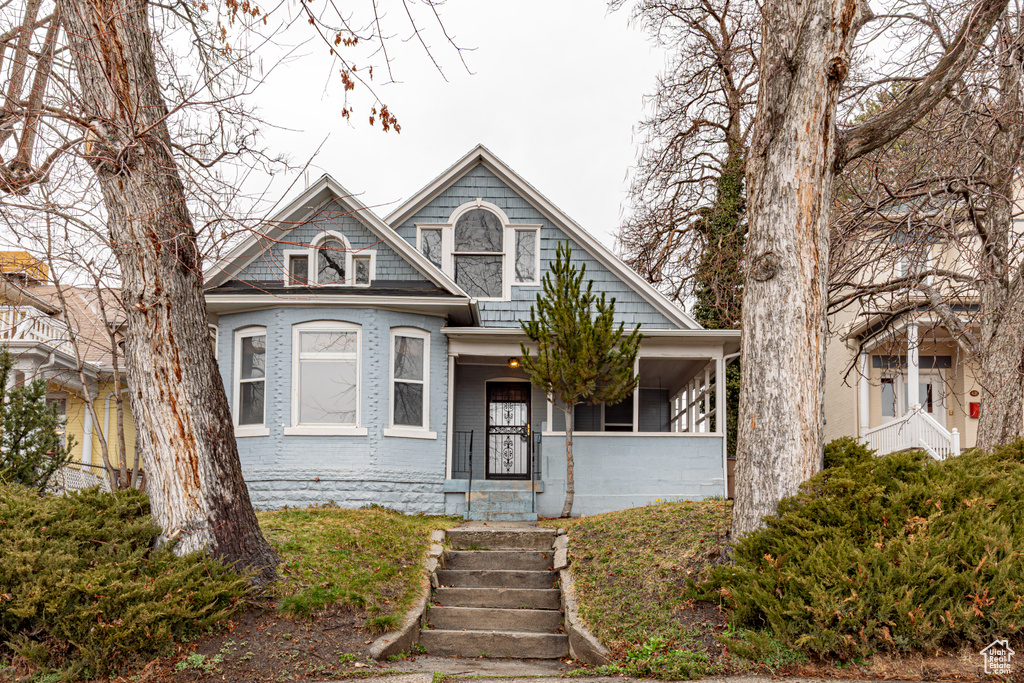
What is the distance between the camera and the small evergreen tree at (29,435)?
1034cm

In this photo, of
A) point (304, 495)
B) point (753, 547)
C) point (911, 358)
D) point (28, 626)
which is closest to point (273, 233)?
point (304, 495)

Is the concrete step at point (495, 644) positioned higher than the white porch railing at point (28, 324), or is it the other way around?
the white porch railing at point (28, 324)

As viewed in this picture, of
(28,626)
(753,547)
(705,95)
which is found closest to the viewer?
(28,626)

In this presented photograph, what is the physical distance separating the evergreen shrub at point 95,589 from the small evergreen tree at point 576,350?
694 cm

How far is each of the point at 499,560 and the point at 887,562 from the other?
5.47 metres

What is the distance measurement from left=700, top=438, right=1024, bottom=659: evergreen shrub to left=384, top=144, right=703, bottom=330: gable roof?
8530mm

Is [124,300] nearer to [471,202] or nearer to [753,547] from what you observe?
[753,547]

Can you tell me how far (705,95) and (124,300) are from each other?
1730 cm

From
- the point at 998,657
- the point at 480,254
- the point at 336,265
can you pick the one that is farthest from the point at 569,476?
the point at 998,657

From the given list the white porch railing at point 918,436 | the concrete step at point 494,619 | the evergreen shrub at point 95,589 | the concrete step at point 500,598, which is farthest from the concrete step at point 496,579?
the white porch railing at point 918,436

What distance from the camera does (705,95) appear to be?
21.3 m

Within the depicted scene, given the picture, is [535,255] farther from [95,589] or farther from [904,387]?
[95,589]

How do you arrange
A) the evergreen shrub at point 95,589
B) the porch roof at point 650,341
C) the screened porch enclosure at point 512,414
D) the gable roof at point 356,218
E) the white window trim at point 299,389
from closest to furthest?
the evergreen shrub at point 95,589 < the white window trim at point 299,389 < the gable roof at point 356,218 < the porch roof at point 650,341 < the screened porch enclosure at point 512,414

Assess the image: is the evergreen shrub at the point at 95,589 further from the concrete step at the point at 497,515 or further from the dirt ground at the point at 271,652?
the concrete step at the point at 497,515
